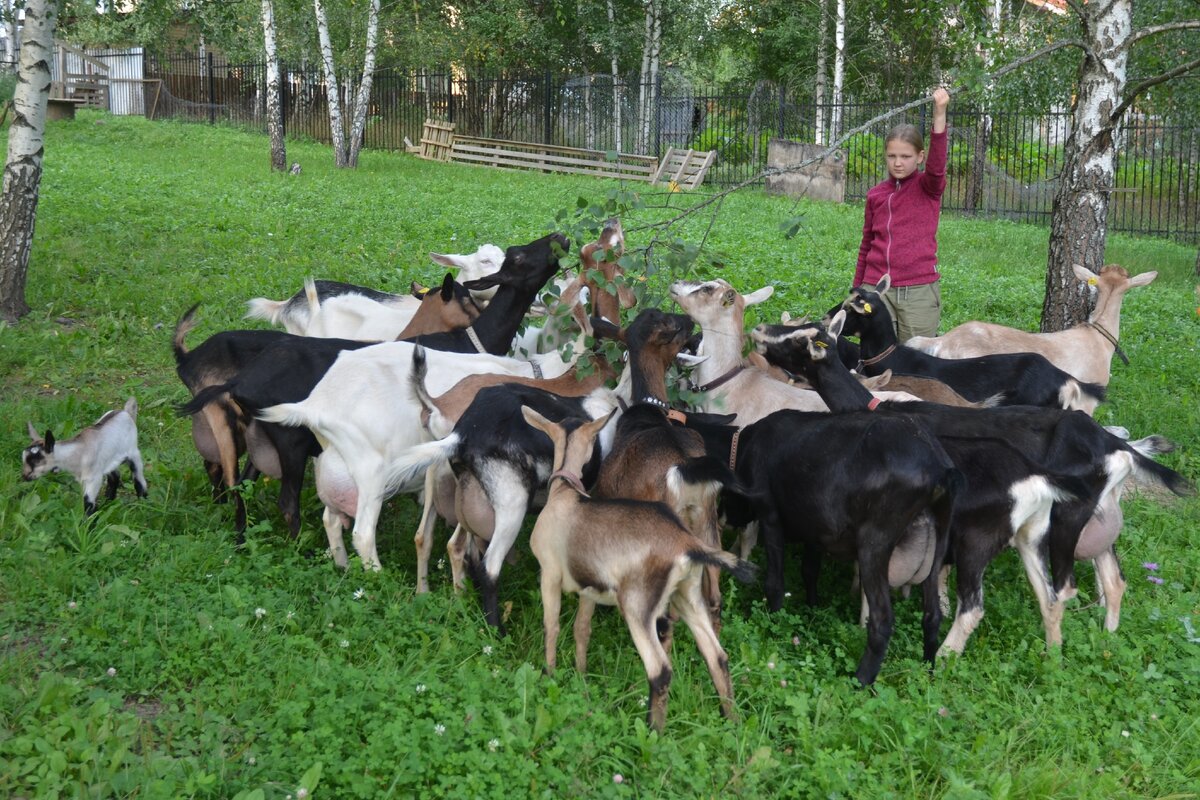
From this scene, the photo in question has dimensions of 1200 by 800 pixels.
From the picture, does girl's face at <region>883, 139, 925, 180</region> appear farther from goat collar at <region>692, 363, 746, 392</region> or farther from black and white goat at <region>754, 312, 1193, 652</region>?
black and white goat at <region>754, 312, 1193, 652</region>

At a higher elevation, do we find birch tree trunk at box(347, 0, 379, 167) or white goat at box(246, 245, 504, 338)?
birch tree trunk at box(347, 0, 379, 167)

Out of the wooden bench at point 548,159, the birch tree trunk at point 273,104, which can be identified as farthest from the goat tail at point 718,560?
the wooden bench at point 548,159

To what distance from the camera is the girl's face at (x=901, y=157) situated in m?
6.96

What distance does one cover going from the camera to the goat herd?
4.33 metres

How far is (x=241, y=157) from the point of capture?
22.0m

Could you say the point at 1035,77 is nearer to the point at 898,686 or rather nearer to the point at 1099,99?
the point at 1099,99

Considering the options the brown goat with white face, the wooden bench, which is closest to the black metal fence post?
the wooden bench

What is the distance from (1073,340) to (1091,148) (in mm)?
1574

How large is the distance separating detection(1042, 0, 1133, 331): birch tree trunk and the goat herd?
198 cm

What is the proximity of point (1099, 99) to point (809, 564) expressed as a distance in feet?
15.1

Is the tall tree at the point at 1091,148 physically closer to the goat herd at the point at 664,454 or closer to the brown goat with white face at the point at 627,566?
the goat herd at the point at 664,454

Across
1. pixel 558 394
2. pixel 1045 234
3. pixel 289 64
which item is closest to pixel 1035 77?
pixel 1045 234

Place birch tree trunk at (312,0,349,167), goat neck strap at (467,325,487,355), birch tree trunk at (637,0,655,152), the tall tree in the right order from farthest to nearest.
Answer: birch tree trunk at (637,0,655,152) → birch tree trunk at (312,0,349,167) → the tall tree → goat neck strap at (467,325,487,355)

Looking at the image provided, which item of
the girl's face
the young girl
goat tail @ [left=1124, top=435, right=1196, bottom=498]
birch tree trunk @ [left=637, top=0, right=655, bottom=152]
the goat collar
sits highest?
birch tree trunk @ [left=637, top=0, right=655, bottom=152]
